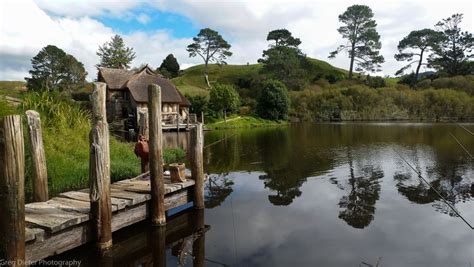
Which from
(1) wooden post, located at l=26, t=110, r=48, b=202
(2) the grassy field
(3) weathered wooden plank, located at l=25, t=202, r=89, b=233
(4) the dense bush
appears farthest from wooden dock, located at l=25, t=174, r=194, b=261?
(4) the dense bush

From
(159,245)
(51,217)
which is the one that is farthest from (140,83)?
(51,217)

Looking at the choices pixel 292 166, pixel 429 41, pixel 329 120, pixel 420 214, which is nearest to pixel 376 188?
pixel 420 214

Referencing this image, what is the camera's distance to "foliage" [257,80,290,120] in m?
52.6

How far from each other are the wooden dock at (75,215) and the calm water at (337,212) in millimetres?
560

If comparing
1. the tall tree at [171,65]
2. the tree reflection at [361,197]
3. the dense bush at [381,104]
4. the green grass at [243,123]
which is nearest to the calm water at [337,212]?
the tree reflection at [361,197]

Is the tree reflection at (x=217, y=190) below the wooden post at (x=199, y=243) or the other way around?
the other way around

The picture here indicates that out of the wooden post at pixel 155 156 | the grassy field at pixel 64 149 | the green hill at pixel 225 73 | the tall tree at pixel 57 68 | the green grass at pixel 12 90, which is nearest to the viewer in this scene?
the wooden post at pixel 155 156

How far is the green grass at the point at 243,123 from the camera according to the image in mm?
47544

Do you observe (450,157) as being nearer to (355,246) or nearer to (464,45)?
(355,246)

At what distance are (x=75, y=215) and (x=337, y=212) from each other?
23.4 feet

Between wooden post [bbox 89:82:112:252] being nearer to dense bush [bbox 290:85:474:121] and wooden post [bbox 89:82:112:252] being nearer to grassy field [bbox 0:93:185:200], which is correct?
grassy field [bbox 0:93:185:200]

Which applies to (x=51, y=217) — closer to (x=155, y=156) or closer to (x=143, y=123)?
(x=155, y=156)

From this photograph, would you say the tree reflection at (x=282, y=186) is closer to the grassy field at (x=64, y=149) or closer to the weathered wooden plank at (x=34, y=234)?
the grassy field at (x=64, y=149)

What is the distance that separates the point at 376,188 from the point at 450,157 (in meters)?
9.00
